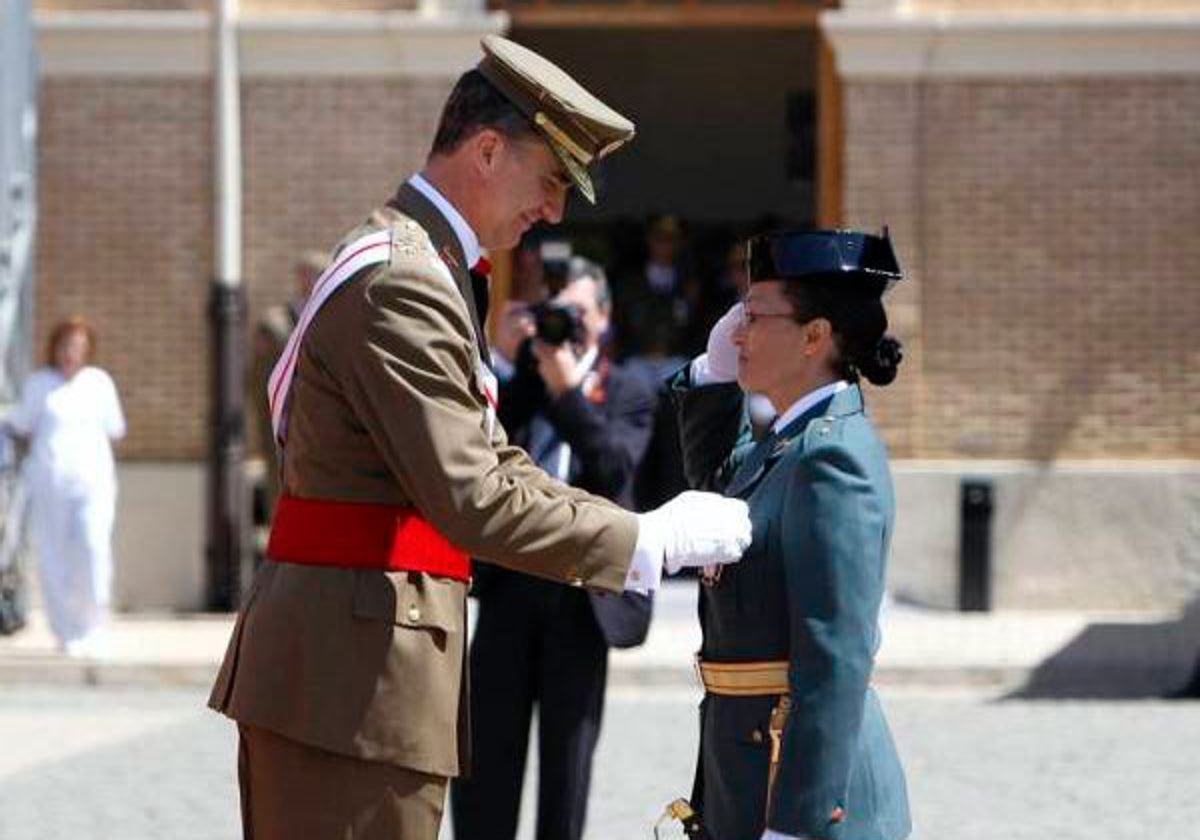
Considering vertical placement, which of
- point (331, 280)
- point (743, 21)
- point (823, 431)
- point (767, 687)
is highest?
point (743, 21)

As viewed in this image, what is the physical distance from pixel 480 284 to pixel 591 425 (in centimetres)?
317

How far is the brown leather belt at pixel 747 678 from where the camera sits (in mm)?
4945

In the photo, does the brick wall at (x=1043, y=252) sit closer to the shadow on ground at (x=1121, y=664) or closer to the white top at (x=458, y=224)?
the shadow on ground at (x=1121, y=664)

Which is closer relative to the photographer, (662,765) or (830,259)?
(830,259)

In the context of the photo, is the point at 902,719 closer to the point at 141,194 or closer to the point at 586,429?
the point at 586,429

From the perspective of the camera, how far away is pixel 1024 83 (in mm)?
18188

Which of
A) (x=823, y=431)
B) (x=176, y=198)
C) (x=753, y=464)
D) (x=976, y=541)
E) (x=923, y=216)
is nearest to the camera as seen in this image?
(x=823, y=431)

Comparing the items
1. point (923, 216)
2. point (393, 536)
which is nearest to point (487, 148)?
point (393, 536)

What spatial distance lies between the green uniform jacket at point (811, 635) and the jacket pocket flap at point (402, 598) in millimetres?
473

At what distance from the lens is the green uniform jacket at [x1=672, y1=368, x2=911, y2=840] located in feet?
15.7

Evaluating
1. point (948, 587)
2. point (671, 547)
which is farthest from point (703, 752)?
point (948, 587)

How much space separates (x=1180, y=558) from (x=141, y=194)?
6.55 meters

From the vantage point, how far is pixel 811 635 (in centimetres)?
480

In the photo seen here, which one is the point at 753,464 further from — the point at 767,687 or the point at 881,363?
the point at 767,687
